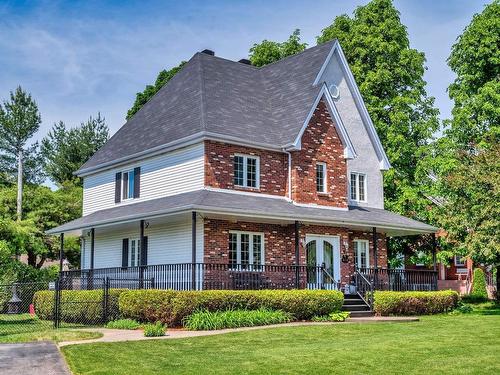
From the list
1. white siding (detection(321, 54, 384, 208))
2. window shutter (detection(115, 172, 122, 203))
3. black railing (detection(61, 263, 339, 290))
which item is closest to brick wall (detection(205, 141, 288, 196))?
black railing (detection(61, 263, 339, 290))

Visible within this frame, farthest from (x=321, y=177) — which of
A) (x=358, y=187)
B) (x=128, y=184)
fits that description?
(x=128, y=184)

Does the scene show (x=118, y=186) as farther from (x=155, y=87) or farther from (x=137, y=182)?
(x=155, y=87)

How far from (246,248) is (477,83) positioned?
20.0 m

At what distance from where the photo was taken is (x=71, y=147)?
6119cm

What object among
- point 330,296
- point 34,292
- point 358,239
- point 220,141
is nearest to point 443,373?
point 330,296

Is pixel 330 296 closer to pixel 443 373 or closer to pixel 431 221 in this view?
pixel 443 373

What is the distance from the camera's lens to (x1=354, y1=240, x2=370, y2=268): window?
31.2m

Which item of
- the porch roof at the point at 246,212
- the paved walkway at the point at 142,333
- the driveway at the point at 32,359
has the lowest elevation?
the driveway at the point at 32,359

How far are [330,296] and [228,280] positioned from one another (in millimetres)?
3718

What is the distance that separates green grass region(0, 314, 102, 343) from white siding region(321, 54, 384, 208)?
16358 millimetres

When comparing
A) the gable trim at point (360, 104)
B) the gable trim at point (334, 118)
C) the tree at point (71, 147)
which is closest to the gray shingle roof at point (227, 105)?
the gable trim at point (334, 118)

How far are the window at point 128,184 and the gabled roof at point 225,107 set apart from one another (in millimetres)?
756

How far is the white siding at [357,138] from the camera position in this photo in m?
33.6

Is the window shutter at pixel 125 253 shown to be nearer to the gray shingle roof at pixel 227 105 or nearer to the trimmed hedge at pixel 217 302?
the gray shingle roof at pixel 227 105
